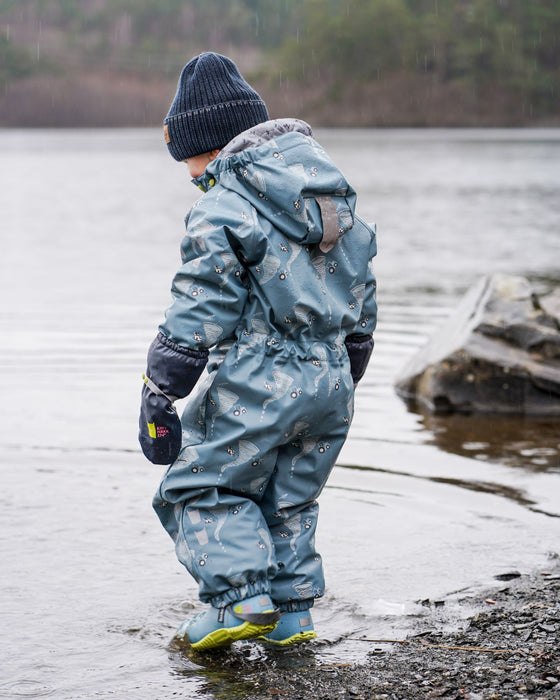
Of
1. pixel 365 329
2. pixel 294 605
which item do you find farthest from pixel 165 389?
pixel 294 605

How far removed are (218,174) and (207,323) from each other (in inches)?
16.9

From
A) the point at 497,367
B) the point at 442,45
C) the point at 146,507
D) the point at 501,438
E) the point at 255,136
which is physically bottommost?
the point at 442,45

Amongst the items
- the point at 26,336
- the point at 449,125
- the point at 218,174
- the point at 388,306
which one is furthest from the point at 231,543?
the point at 449,125

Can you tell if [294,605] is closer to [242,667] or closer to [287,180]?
[242,667]

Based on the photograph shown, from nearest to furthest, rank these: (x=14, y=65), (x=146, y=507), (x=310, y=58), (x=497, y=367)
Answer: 1. (x=146, y=507)
2. (x=497, y=367)
3. (x=310, y=58)
4. (x=14, y=65)

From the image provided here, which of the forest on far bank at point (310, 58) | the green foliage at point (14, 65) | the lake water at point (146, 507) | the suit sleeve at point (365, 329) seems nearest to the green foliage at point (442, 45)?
the forest on far bank at point (310, 58)

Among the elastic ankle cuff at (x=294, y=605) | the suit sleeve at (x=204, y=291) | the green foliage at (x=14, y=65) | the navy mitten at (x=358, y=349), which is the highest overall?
the suit sleeve at (x=204, y=291)

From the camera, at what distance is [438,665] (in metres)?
2.84

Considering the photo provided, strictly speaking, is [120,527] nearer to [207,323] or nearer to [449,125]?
[207,323]

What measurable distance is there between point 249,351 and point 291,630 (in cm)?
86

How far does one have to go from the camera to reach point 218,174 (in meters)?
2.83

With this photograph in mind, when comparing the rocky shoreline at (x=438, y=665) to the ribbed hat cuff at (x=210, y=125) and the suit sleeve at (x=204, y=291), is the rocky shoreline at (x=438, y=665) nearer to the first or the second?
the suit sleeve at (x=204, y=291)

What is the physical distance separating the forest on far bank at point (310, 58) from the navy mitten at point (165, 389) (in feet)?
341

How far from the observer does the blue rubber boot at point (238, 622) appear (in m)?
2.84
